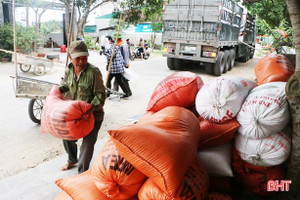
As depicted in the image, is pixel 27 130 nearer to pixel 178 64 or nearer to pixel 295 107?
pixel 295 107

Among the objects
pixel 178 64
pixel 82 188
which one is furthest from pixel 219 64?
pixel 82 188

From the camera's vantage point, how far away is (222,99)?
5.63 ft

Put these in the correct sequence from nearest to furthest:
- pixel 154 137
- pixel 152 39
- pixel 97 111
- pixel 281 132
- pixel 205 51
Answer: pixel 154 137 < pixel 281 132 < pixel 97 111 < pixel 205 51 < pixel 152 39

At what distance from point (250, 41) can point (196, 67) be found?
529 centimetres

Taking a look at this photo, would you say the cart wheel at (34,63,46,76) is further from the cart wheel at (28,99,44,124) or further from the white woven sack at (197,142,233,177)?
the white woven sack at (197,142,233,177)

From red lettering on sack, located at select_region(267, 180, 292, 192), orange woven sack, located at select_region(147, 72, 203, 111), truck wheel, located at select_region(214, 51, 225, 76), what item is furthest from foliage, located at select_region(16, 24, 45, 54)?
red lettering on sack, located at select_region(267, 180, 292, 192)

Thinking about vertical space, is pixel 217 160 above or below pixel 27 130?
above

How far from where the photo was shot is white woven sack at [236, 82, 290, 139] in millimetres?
1531

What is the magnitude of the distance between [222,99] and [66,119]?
1.28m

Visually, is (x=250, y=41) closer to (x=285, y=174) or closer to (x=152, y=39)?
(x=152, y=39)

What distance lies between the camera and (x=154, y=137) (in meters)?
1.31

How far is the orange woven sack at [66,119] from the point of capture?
2.02 meters

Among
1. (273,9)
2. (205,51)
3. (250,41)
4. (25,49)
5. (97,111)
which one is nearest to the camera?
(97,111)

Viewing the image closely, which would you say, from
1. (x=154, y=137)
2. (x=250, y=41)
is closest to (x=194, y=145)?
(x=154, y=137)
